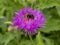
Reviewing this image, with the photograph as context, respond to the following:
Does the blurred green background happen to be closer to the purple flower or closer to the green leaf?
the green leaf

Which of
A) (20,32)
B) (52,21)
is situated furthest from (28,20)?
(52,21)

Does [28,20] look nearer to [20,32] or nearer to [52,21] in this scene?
[20,32]

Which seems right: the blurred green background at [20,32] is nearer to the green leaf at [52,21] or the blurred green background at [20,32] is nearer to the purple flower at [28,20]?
the green leaf at [52,21]

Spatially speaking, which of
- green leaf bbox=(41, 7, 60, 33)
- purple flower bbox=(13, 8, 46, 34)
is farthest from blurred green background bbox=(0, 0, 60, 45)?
purple flower bbox=(13, 8, 46, 34)

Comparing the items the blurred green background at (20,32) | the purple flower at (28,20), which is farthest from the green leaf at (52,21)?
the purple flower at (28,20)

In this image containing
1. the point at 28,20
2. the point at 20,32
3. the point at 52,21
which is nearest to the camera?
the point at 28,20

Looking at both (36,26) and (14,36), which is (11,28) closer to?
(14,36)

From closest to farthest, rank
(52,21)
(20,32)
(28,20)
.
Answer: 1. (28,20)
2. (20,32)
3. (52,21)

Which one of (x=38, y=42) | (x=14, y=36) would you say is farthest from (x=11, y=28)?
(x=38, y=42)

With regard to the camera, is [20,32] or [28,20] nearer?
[28,20]

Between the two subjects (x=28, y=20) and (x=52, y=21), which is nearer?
(x=28, y=20)
